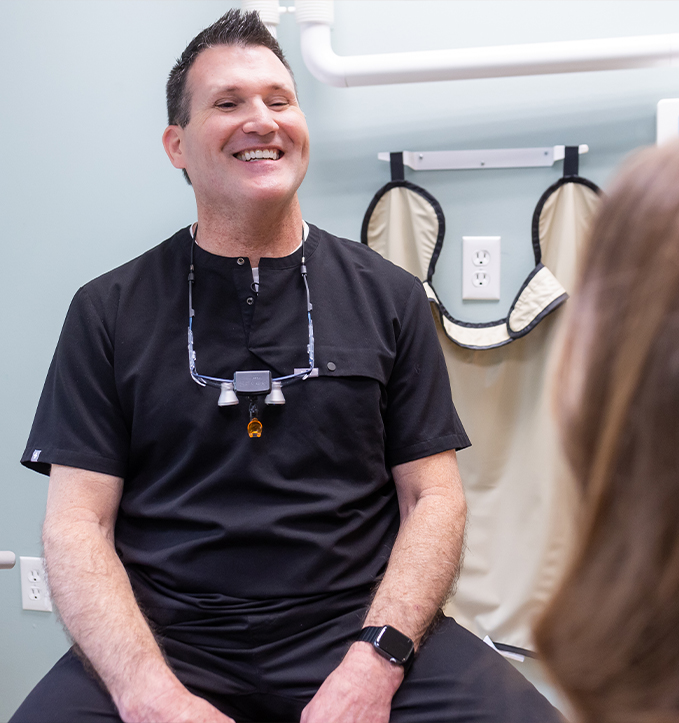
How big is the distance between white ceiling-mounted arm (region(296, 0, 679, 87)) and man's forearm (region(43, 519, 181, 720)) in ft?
3.26

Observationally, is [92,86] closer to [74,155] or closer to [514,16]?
[74,155]

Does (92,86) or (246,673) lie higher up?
(92,86)

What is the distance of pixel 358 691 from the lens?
41.3 inches

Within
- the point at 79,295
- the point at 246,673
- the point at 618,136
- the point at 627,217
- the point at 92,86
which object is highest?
the point at 92,86

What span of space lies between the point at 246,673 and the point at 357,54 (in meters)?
1.24

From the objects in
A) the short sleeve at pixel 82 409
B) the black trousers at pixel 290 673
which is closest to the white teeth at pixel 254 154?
the short sleeve at pixel 82 409

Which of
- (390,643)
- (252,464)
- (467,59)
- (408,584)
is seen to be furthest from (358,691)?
(467,59)

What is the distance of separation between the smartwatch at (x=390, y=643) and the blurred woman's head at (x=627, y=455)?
24.8 inches

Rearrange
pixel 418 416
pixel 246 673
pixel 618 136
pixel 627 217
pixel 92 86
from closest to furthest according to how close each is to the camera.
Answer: pixel 627 217
pixel 246 673
pixel 418 416
pixel 618 136
pixel 92 86

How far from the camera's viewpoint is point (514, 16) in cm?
150

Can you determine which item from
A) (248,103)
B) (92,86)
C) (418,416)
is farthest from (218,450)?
(92,86)

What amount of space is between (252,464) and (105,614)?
1.06 feet

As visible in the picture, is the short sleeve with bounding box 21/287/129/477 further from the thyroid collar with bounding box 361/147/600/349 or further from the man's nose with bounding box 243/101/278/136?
the thyroid collar with bounding box 361/147/600/349

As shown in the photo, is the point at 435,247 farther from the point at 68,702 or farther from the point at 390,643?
the point at 68,702
